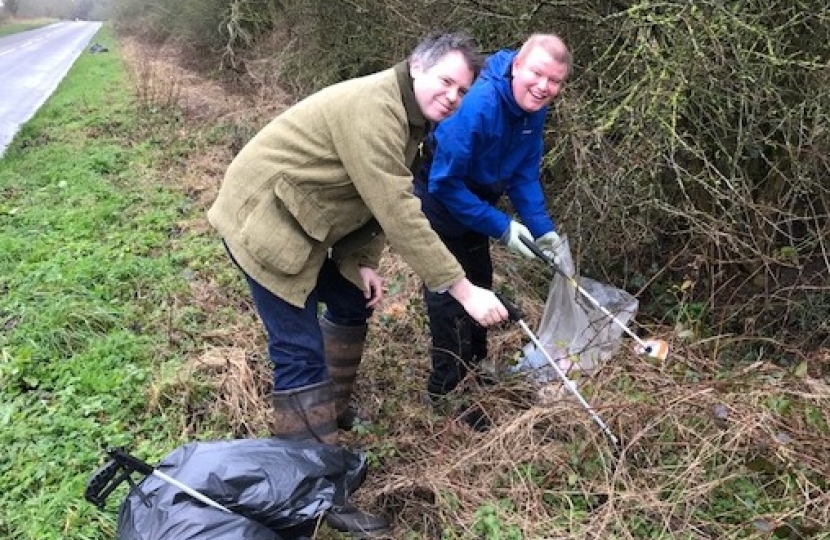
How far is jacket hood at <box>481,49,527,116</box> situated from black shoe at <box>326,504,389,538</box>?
156 centimetres

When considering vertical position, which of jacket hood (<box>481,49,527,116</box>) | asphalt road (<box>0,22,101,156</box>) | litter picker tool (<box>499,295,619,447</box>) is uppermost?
jacket hood (<box>481,49,527,116</box>)

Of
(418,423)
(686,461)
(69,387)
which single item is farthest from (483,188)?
(69,387)

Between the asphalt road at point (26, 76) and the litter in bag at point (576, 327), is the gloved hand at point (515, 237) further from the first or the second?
the asphalt road at point (26, 76)

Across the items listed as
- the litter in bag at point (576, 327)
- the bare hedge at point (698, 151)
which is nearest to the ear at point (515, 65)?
the bare hedge at point (698, 151)

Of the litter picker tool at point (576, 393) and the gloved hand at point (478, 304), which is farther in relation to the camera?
the litter picker tool at point (576, 393)

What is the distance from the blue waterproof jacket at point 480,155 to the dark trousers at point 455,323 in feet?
0.47

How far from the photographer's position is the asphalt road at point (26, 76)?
1145cm

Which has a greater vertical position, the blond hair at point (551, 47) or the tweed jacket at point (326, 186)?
the blond hair at point (551, 47)

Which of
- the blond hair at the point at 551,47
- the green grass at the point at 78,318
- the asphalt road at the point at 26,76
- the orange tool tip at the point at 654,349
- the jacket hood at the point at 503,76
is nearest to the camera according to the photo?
the blond hair at the point at 551,47

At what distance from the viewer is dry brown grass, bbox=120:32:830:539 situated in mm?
2406

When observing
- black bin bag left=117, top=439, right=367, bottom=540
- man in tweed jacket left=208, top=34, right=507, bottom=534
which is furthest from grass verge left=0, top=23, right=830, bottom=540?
man in tweed jacket left=208, top=34, right=507, bottom=534

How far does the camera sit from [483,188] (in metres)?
3.04

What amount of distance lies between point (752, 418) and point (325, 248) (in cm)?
163

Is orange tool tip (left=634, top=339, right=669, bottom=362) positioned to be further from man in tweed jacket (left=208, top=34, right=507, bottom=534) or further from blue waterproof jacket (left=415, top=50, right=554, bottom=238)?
man in tweed jacket (left=208, top=34, right=507, bottom=534)
